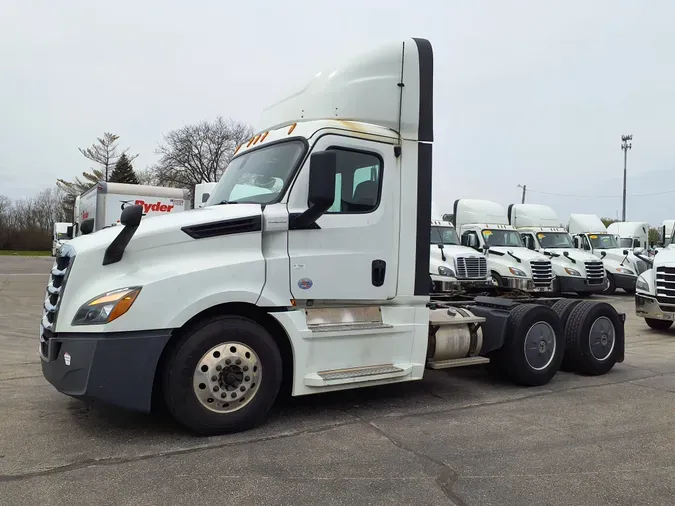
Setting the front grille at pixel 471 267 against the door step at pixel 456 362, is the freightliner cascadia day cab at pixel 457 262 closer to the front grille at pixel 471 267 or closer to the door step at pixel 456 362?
the front grille at pixel 471 267

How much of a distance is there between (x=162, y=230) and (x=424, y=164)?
8.92ft

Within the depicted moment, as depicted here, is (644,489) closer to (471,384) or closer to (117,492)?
(471,384)

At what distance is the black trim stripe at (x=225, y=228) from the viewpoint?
15.5ft

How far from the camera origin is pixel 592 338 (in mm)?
7270

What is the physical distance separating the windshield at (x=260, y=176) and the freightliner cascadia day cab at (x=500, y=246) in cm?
1158

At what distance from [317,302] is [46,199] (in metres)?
82.4

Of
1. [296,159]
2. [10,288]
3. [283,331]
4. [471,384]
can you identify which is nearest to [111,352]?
[283,331]

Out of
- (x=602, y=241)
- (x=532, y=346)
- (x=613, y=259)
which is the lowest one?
(x=532, y=346)

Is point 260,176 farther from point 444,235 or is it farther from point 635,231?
point 635,231

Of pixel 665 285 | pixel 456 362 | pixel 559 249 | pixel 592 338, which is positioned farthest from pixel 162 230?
pixel 559 249

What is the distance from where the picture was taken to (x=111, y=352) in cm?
426

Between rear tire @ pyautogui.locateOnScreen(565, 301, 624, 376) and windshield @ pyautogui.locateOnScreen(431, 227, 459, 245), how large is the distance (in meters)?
9.19

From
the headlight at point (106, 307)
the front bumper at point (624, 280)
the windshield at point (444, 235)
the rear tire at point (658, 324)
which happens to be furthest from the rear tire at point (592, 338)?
the front bumper at point (624, 280)

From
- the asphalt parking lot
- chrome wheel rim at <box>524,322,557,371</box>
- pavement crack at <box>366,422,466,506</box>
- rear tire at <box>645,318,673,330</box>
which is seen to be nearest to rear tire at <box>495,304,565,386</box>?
chrome wheel rim at <box>524,322,557,371</box>
